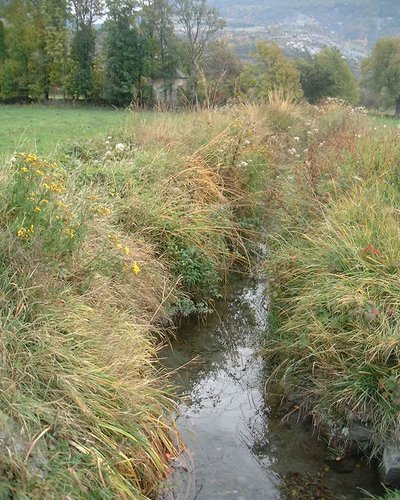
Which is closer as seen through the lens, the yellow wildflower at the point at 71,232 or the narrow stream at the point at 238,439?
the narrow stream at the point at 238,439

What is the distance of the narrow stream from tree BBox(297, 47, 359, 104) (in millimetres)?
31377

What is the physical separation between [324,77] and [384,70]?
12714 mm

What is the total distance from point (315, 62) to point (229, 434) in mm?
35823

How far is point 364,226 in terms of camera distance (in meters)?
4.77

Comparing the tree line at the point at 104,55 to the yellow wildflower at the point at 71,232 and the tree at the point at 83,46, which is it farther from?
the yellow wildflower at the point at 71,232

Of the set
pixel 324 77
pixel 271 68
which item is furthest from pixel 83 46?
pixel 324 77

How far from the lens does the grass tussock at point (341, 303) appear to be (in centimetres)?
364

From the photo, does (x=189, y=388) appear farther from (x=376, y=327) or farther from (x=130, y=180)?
(x=130, y=180)

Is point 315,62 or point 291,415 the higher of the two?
point 315,62

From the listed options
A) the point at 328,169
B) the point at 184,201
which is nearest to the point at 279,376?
the point at 184,201

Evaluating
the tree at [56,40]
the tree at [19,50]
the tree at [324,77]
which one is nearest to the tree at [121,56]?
the tree at [56,40]

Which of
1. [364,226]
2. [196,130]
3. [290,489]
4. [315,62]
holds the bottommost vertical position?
[290,489]

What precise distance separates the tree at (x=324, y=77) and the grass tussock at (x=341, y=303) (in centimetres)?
3019

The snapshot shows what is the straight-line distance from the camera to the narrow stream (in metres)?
3.48
